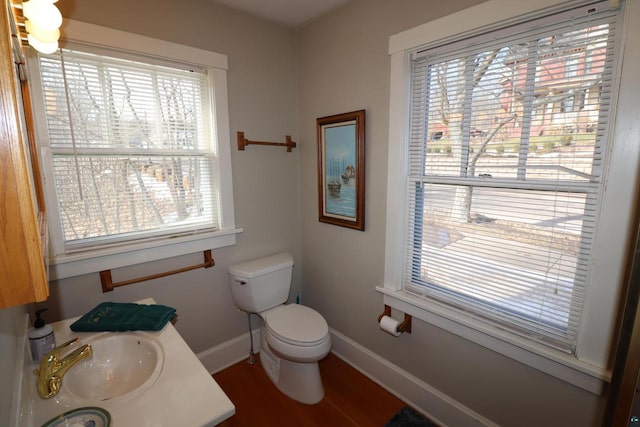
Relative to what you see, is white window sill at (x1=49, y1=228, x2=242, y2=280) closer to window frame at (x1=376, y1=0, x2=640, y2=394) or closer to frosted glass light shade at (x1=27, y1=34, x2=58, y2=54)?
frosted glass light shade at (x1=27, y1=34, x2=58, y2=54)

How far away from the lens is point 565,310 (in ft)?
4.20

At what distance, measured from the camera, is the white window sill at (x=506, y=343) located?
3.95 feet

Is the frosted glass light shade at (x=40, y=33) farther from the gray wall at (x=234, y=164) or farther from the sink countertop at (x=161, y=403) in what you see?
the sink countertop at (x=161, y=403)

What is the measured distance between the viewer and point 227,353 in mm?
2242

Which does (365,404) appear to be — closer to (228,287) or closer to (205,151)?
(228,287)

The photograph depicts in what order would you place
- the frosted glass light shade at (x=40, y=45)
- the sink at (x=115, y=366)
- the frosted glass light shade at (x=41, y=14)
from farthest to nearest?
the sink at (x=115, y=366), the frosted glass light shade at (x=40, y=45), the frosted glass light shade at (x=41, y=14)

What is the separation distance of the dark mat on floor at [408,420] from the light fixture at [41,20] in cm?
230

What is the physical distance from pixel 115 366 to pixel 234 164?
4.39ft

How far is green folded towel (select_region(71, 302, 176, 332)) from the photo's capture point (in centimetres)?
127

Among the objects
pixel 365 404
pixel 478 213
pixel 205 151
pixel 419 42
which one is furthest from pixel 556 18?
pixel 365 404

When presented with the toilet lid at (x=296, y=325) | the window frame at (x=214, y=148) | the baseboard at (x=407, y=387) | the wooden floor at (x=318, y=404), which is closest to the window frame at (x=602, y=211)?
the baseboard at (x=407, y=387)

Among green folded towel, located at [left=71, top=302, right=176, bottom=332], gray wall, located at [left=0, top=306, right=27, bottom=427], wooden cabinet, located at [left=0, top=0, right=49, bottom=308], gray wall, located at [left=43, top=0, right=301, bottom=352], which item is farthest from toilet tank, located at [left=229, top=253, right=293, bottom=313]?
wooden cabinet, located at [left=0, top=0, right=49, bottom=308]

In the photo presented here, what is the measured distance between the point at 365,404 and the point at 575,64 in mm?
2040

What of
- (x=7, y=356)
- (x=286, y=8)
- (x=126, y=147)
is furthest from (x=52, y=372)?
(x=286, y=8)
